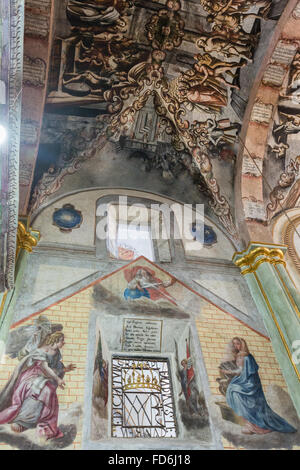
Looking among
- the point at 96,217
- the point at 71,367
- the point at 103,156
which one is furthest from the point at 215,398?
the point at 103,156

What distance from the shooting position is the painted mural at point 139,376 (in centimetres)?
573

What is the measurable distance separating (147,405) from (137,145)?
6611mm

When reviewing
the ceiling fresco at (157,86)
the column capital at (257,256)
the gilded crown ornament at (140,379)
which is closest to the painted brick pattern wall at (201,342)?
the gilded crown ornament at (140,379)

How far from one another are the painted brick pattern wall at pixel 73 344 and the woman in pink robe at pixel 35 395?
104mm

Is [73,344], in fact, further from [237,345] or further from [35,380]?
[237,345]

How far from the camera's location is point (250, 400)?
256 inches

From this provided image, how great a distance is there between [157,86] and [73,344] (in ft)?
20.8

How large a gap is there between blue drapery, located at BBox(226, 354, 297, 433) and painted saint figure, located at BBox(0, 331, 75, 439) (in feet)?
8.53

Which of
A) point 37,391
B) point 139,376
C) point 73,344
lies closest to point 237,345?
point 139,376

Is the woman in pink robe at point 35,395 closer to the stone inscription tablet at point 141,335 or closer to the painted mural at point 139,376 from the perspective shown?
the painted mural at point 139,376

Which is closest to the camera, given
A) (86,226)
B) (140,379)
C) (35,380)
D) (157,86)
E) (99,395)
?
(35,380)

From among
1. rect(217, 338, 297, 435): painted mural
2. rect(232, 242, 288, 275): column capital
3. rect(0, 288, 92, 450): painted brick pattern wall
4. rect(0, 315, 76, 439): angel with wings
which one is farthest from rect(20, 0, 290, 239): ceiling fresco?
rect(0, 315, 76, 439): angel with wings

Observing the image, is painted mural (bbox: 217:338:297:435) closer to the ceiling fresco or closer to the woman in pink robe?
the woman in pink robe
